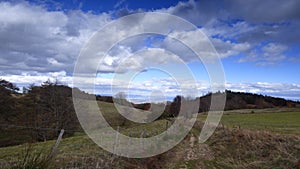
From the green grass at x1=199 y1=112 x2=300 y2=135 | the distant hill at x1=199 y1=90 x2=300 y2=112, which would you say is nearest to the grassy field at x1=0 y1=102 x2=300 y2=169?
the green grass at x1=199 y1=112 x2=300 y2=135

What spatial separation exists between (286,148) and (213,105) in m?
24.4

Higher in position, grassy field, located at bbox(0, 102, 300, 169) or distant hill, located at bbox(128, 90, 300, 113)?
distant hill, located at bbox(128, 90, 300, 113)

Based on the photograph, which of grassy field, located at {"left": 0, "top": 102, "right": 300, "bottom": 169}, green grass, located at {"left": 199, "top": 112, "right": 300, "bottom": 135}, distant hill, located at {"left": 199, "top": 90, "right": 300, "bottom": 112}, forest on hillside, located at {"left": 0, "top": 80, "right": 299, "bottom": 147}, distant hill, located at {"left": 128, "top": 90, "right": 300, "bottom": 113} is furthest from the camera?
distant hill, located at {"left": 199, "top": 90, "right": 300, "bottom": 112}

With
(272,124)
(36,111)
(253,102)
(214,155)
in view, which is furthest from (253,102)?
(214,155)

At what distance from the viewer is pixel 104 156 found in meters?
12.3

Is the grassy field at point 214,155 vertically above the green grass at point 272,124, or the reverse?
the green grass at point 272,124

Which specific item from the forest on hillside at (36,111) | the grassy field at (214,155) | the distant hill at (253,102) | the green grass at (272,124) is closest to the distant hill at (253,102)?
the distant hill at (253,102)

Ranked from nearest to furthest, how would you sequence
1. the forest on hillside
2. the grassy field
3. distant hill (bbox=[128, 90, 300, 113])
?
the grassy field < the forest on hillside < distant hill (bbox=[128, 90, 300, 113])

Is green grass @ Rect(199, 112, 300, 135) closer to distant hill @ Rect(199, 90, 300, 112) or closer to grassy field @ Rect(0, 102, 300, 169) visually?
grassy field @ Rect(0, 102, 300, 169)

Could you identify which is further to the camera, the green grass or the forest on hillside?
the forest on hillside

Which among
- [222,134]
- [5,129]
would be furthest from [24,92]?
[222,134]

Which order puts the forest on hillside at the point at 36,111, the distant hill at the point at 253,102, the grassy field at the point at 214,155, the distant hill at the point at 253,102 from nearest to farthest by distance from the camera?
the grassy field at the point at 214,155, the forest on hillside at the point at 36,111, the distant hill at the point at 253,102, the distant hill at the point at 253,102

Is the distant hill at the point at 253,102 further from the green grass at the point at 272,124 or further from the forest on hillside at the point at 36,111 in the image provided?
the forest on hillside at the point at 36,111

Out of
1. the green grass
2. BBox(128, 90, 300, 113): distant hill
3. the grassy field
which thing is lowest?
the grassy field
